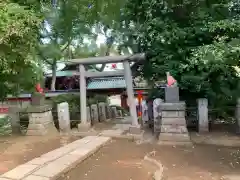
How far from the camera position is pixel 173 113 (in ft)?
25.4

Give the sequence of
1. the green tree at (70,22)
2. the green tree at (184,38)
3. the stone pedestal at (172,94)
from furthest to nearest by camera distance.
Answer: the green tree at (70,22), the green tree at (184,38), the stone pedestal at (172,94)

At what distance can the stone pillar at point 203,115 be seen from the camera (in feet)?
29.3

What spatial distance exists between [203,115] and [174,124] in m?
1.86

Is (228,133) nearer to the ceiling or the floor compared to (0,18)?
nearer to the floor

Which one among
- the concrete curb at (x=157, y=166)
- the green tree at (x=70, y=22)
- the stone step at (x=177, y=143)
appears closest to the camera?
the concrete curb at (x=157, y=166)

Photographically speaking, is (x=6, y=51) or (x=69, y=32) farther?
(x=69, y=32)

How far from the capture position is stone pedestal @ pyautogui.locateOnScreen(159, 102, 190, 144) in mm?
7633

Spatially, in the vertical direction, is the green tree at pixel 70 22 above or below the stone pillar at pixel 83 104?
above

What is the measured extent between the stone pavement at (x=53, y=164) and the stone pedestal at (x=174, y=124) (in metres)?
2.22

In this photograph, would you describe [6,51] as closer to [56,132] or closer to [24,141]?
[24,141]

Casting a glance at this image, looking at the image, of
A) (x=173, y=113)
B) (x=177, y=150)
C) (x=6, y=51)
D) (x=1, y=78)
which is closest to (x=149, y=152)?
(x=177, y=150)

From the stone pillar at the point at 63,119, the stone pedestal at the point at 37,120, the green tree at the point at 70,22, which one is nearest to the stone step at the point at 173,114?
the stone pillar at the point at 63,119

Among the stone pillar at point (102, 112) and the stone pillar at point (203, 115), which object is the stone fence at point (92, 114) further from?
the stone pillar at point (203, 115)

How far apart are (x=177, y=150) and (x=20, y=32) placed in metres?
5.43
